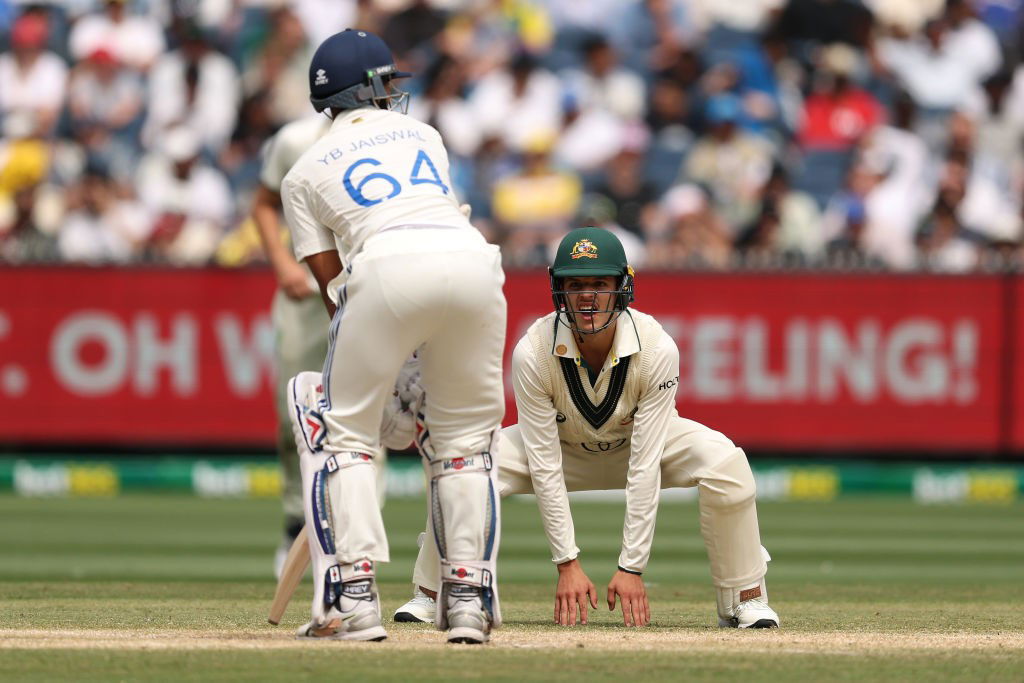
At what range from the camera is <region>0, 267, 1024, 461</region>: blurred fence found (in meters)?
12.3

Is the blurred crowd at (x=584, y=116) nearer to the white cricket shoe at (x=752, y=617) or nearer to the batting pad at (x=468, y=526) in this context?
the white cricket shoe at (x=752, y=617)

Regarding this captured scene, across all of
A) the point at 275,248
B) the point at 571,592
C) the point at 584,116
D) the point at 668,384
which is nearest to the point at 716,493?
the point at 668,384

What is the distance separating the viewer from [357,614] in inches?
190

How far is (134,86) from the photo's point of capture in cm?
1516

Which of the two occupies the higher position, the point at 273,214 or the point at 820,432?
the point at 273,214

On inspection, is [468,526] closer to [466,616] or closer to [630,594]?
[466,616]

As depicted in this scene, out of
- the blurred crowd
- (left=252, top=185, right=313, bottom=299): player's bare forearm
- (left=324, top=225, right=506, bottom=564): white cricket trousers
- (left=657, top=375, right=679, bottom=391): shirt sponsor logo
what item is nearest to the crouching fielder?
(left=657, top=375, right=679, bottom=391): shirt sponsor logo

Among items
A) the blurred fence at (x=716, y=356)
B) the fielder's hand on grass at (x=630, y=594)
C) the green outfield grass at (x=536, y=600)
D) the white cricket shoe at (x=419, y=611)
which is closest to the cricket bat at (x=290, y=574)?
the green outfield grass at (x=536, y=600)

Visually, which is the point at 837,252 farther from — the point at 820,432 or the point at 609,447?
the point at 609,447

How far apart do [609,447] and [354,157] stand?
151cm

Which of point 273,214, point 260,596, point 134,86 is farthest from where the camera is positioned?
point 134,86

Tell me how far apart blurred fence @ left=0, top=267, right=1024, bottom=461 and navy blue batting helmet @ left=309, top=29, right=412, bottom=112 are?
22.8 feet

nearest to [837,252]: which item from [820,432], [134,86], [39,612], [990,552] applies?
[820,432]

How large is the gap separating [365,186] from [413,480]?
24.8 feet
